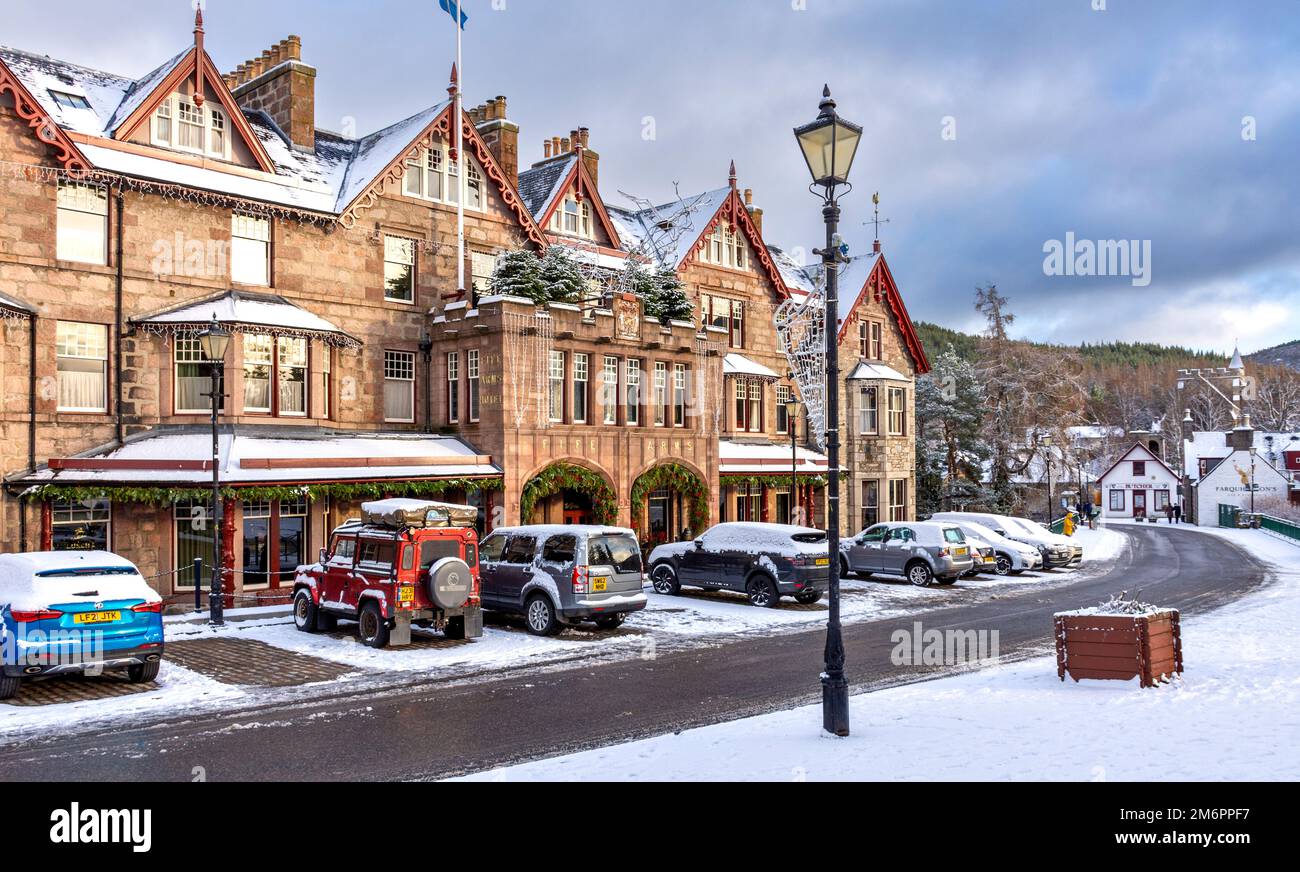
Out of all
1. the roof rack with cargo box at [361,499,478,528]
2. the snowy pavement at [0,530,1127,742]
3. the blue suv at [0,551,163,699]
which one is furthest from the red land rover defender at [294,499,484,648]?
the blue suv at [0,551,163,699]

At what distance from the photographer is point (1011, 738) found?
1009cm

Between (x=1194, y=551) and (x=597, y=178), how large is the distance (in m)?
32.3

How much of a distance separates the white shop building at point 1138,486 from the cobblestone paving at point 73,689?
294 ft

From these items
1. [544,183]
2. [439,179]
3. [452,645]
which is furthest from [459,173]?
[452,645]

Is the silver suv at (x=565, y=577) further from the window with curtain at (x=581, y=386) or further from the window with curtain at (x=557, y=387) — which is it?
the window with curtain at (x=581, y=386)

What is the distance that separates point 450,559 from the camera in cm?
1741

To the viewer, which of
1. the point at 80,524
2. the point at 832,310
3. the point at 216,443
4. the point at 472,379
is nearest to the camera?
the point at 832,310

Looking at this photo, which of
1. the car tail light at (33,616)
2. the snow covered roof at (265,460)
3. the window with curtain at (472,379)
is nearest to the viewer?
the car tail light at (33,616)

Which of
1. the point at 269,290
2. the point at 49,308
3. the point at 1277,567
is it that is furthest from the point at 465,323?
the point at 1277,567

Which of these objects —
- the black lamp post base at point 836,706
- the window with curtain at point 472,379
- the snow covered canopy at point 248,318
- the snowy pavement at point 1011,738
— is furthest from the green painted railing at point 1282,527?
the black lamp post base at point 836,706

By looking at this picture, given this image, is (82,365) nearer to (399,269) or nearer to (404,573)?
(399,269)

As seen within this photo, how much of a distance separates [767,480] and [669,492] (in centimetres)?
519

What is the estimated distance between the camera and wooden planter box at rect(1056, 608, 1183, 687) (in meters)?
12.8

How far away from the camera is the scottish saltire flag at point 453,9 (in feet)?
94.5
